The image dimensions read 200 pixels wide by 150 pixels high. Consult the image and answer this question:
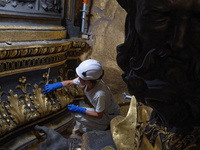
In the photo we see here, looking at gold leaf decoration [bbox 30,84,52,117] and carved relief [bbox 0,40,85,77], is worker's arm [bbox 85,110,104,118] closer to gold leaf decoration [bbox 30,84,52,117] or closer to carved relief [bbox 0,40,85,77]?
gold leaf decoration [bbox 30,84,52,117]

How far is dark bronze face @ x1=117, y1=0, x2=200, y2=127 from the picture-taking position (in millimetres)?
439

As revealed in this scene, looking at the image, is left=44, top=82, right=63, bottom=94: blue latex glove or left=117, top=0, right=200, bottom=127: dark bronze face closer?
left=117, top=0, right=200, bottom=127: dark bronze face

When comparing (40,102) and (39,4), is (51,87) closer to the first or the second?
(40,102)

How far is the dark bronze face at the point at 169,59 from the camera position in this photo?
44 cm

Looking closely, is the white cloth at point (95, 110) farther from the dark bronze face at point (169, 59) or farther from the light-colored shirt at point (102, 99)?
the dark bronze face at point (169, 59)

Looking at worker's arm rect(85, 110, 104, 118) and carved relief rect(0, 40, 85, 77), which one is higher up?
carved relief rect(0, 40, 85, 77)

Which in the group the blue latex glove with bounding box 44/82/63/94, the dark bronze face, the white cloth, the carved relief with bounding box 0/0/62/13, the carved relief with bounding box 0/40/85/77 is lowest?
the white cloth

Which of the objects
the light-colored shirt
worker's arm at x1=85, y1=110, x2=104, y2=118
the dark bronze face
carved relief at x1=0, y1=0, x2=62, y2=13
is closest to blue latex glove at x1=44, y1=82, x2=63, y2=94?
the light-colored shirt

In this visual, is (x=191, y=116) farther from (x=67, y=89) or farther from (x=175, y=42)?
(x=67, y=89)

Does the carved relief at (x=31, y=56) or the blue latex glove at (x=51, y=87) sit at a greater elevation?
the carved relief at (x=31, y=56)

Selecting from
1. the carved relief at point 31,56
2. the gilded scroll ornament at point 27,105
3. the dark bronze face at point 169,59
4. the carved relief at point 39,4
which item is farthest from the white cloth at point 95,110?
the dark bronze face at point 169,59

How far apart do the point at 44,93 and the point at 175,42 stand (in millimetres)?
1342

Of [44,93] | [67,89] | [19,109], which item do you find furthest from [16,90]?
[67,89]

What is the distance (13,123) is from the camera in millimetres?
1402
